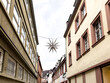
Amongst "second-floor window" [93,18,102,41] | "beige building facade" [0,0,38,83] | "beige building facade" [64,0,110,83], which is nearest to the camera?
"beige building facade" [0,0,38,83]

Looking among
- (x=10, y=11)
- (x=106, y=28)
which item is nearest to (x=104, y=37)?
(x=106, y=28)

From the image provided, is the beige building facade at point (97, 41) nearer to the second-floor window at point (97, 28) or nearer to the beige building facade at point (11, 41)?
the second-floor window at point (97, 28)

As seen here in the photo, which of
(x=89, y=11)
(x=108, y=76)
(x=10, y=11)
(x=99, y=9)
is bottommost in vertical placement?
(x=108, y=76)

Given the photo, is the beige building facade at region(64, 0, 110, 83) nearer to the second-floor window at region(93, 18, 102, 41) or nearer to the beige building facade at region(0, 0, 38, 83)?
the second-floor window at region(93, 18, 102, 41)

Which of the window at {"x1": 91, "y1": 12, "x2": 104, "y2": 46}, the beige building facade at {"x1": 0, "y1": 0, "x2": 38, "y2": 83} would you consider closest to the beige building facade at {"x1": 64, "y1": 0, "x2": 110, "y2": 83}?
the window at {"x1": 91, "y1": 12, "x2": 104, "y2": 46}

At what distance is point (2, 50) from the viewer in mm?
6125

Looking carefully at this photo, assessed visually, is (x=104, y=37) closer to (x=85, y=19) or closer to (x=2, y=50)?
(x=85, y=19)

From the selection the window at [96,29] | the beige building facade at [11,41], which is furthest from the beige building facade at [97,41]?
the beige building facade at [11,41]

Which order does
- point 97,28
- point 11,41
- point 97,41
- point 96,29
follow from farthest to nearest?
point 96,29, point 97,28, point 97,41, point 11,41

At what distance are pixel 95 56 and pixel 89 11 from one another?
3.65m

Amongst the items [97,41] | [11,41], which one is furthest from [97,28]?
[11,41]

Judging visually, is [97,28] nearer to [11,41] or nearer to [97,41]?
[97,41]

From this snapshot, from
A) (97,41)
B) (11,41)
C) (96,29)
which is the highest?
(96,29)


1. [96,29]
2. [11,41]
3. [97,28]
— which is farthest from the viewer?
[96,29]
